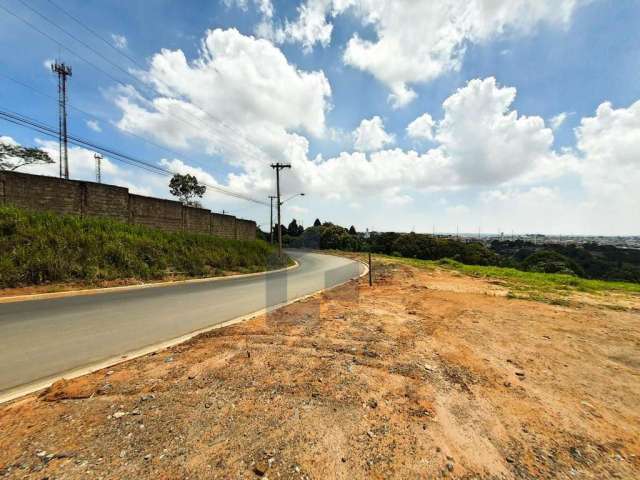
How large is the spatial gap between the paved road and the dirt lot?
3.05 ft

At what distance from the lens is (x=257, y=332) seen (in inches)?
215

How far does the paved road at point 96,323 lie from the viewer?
4.06 metres

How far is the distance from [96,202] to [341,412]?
17.8 metres

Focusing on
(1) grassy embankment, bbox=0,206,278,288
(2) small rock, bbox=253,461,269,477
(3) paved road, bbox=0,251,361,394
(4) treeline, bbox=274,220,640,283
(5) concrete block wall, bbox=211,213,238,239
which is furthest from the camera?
(4) treeline, bbox=274,220,640,283

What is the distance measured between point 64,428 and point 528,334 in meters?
7.88

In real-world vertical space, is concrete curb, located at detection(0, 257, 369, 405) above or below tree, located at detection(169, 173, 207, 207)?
below

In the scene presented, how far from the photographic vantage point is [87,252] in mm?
11250

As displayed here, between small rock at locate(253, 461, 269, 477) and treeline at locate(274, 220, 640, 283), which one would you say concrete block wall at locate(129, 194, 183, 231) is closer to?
small rock at locate(253, 461, 269, 477)

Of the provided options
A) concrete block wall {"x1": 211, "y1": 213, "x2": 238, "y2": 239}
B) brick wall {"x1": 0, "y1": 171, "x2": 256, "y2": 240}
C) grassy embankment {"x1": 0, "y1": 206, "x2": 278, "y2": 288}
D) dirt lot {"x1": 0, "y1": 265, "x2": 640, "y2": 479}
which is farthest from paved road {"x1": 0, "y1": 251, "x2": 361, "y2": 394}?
concrete block wall {"x1": 211, "y1": 213, "x2": 238, "y2": 239}

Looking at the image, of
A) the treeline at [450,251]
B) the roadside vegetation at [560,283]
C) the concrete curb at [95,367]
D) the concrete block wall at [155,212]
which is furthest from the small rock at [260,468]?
the treeline at [450,251]

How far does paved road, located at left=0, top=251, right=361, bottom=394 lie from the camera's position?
4059 mm

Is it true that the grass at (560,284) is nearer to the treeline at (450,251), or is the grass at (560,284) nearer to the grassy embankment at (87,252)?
the grassy embankment at (87,252)

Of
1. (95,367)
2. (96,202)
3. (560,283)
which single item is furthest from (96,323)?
(560,283)

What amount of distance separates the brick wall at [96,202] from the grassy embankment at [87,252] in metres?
0.85
